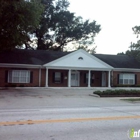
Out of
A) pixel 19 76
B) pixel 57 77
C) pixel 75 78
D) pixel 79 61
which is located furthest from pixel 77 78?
pixel 19 76

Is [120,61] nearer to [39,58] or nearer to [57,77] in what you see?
[57,77]

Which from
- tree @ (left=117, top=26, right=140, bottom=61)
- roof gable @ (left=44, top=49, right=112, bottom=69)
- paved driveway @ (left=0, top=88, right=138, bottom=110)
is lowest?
paved driveway @ (left=0, top=88, right=138, bottom=110)

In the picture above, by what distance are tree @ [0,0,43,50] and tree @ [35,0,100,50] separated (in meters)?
19.3

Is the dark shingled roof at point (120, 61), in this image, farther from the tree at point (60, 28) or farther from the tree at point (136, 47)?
the tree at point (60, 28)

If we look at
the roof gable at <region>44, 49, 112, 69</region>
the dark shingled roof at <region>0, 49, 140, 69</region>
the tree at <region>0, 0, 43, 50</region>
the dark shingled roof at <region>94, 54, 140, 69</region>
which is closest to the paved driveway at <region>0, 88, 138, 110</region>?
the tree at <region>0, 0, 43, 50</region>

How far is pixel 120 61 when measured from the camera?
35.4 meters

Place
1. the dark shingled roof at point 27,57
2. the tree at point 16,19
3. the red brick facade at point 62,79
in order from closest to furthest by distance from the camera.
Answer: the tree at point 16,19
the red brick facade at point 62,79
the dark shingled roof at point 27,57

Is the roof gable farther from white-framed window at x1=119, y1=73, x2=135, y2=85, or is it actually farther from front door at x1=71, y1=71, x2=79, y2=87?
white-framed window at x1=119, y1=73, x2=135, y2=85

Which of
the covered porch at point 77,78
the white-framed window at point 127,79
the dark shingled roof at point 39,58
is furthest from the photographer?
the white-framed window at point 127,79

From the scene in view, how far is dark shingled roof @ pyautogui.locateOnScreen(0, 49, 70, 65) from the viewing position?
28.9 metres

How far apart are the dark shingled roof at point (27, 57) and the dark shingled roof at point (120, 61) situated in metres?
6.83

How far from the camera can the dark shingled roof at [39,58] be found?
2915 centimetres

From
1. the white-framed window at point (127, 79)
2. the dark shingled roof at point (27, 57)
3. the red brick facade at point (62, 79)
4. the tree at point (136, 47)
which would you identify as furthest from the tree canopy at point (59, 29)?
the white-framed window at point (127, 79)

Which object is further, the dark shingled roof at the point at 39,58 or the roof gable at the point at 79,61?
the roof gable at the point at 79,61
